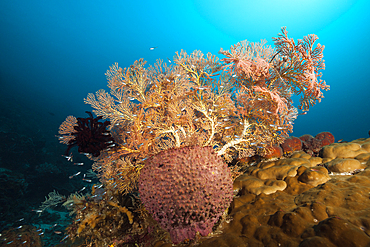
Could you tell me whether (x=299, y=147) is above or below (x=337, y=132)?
below

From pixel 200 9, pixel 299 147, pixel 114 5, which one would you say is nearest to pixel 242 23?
pixel 200 9

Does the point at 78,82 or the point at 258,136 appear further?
the point at 78,82

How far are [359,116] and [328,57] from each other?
45034mm

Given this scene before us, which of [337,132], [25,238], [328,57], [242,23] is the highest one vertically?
[242,23]

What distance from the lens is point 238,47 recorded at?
4164 millimetres

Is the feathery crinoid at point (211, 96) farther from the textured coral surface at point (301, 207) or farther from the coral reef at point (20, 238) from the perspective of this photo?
the coral reef at point (20, 238)

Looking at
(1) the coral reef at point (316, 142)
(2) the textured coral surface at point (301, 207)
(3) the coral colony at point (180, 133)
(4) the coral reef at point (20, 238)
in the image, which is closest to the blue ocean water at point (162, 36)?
(4) the coral reef at point (20, 238)

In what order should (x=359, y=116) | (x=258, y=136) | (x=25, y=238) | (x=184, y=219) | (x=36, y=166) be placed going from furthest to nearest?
(x=359, y=116), (x=36, y=166), (x=25, y=238), (x=258, y=136), (x=184, y=219)

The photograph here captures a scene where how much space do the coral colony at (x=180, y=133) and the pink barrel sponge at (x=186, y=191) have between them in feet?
0.06

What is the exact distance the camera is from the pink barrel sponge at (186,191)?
268cm

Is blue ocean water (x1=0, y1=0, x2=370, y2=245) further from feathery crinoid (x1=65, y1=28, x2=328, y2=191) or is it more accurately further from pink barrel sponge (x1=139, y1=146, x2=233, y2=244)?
pink barrel sponge (x1=139, y1=146, x2=233, y2=244)

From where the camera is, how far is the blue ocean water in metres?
73.4

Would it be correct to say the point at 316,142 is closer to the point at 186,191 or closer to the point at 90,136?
the point at 186,191

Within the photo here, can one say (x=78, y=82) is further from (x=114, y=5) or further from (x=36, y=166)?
(x=36, y=166)
